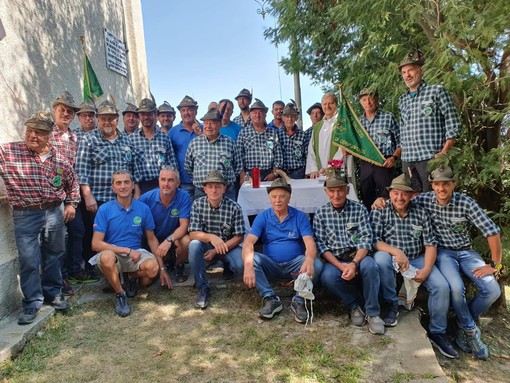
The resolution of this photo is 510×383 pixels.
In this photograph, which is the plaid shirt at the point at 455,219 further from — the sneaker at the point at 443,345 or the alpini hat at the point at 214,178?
the alpini hat at the point at 214,178

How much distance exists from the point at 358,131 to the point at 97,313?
369 centimetres

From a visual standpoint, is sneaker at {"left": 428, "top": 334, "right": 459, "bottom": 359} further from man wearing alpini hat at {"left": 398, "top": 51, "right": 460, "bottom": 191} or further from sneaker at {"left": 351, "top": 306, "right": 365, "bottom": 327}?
man wearing alpini hat at {"left": 398, "top": 51, "right": 460, "bottom": 191}

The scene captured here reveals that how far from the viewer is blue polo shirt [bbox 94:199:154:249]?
4.22 m

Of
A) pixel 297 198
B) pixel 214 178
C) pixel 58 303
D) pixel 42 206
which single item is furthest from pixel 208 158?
pixel 58 303

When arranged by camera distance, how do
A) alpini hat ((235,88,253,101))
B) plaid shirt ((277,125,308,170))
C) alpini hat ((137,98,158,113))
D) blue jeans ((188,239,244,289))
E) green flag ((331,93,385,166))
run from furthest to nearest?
alpini hat ((235,88,253,101)) < plaid shirt ((277,125,308,170)) < alpini hat ((137,98,158,113)) < green flag ((331,93,385,166)) < blue jeans ((188,239,244,289))

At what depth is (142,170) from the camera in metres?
5.13

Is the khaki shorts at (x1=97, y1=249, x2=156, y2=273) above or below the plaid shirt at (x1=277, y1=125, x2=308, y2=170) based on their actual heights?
below

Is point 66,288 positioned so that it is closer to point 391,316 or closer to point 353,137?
point 391,316

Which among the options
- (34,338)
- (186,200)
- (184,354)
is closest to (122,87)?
(186,200)

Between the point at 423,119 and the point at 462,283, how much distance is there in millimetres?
1781

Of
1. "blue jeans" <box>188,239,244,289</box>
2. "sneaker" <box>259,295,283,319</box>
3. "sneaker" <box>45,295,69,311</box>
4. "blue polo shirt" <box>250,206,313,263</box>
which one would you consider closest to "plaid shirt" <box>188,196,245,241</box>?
"blue jeans" <box>188,239,244,289</box>

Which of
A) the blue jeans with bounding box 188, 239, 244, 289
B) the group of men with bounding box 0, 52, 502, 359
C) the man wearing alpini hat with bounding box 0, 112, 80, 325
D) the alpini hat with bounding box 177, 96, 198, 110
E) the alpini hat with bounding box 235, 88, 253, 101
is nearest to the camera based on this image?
the man wearing alpini hat with bounding box 0, 112, 80, 325

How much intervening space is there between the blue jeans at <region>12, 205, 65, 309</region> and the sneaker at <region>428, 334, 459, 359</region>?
3.81m

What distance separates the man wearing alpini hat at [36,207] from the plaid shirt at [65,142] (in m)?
0.31
